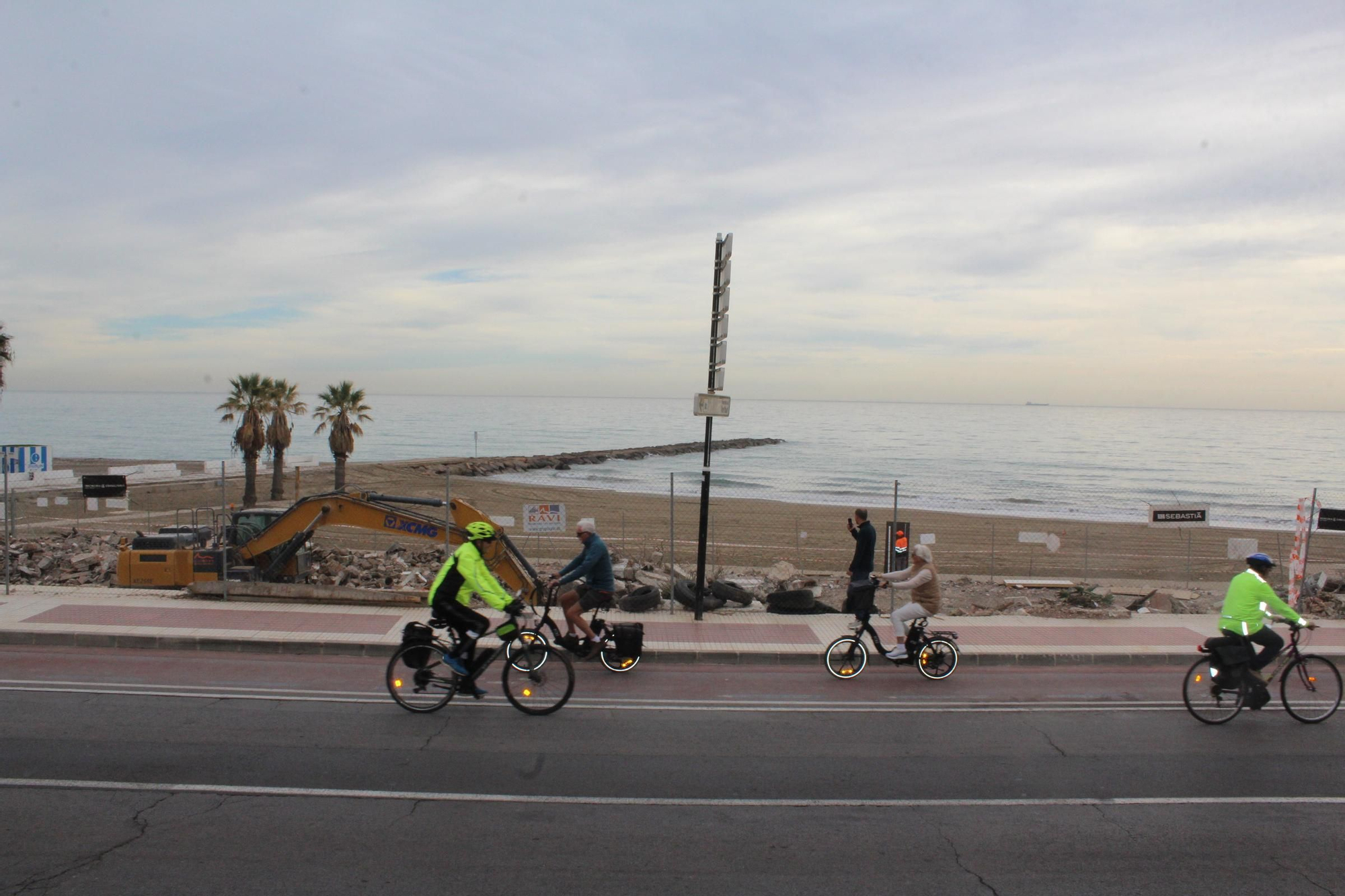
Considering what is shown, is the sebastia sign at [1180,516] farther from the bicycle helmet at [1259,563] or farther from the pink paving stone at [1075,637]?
the bicycle helmet at [1259,563]

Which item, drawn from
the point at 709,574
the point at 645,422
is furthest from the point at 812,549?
the point at 645,422

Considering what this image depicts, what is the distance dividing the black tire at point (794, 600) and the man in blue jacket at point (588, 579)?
4753 millimetres

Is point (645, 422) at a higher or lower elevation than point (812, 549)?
higher

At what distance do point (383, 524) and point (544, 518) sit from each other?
2485 mm

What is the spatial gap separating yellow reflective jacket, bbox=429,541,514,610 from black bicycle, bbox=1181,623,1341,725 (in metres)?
6.58

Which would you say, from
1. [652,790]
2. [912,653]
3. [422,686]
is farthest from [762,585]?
[652,790]

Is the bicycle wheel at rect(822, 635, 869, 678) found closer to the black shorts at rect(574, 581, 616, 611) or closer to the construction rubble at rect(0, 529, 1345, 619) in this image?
the black shorts at rect(574, 581, 616, 611)

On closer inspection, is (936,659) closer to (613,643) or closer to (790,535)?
(613,643)

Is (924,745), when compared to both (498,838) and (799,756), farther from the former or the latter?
(498,838)

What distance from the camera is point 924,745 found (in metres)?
8.07

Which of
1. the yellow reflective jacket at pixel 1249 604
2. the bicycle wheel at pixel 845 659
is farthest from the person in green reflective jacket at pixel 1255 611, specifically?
the bicycle wheel at pixel 845 659

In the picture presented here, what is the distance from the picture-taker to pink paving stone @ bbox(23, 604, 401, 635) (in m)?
11.9

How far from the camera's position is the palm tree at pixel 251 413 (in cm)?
4178

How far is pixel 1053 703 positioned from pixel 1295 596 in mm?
7294
